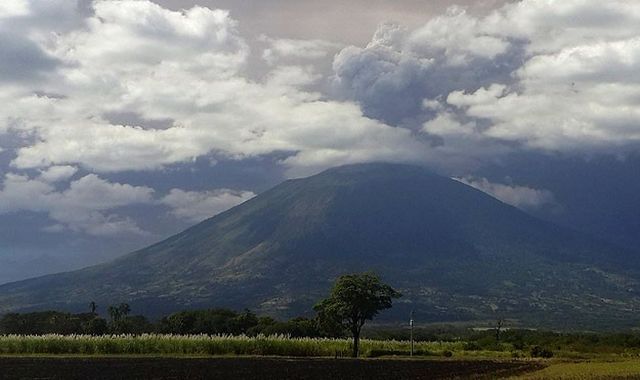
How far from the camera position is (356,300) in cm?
7269

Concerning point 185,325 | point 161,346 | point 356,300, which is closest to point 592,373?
point 356,300

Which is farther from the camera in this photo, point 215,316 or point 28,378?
point 215,316

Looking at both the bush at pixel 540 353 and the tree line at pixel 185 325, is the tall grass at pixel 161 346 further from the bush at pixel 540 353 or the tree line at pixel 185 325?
the bush at pixel 540 353

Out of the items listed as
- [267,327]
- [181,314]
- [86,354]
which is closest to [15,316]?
[181,314]

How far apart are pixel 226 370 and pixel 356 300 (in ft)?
80.7

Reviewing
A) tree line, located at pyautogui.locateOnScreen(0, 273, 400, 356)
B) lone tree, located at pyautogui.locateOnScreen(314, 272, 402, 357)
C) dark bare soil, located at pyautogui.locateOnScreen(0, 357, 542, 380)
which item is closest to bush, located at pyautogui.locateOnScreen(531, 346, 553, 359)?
lone tree, located at pyautogui.locateOnScreen(314, 272, 402, 357)

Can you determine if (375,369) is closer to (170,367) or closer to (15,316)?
(170,367)

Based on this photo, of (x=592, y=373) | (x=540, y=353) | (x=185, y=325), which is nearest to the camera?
(x=592, y=373)

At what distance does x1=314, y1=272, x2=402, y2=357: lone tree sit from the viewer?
72.8 m

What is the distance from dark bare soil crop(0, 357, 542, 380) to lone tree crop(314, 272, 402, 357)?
14342 mm

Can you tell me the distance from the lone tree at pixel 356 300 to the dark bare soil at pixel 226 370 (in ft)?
47.1

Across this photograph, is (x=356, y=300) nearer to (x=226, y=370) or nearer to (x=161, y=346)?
(x=161, y=346)

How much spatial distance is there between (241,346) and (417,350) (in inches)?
778

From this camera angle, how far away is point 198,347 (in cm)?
7238
